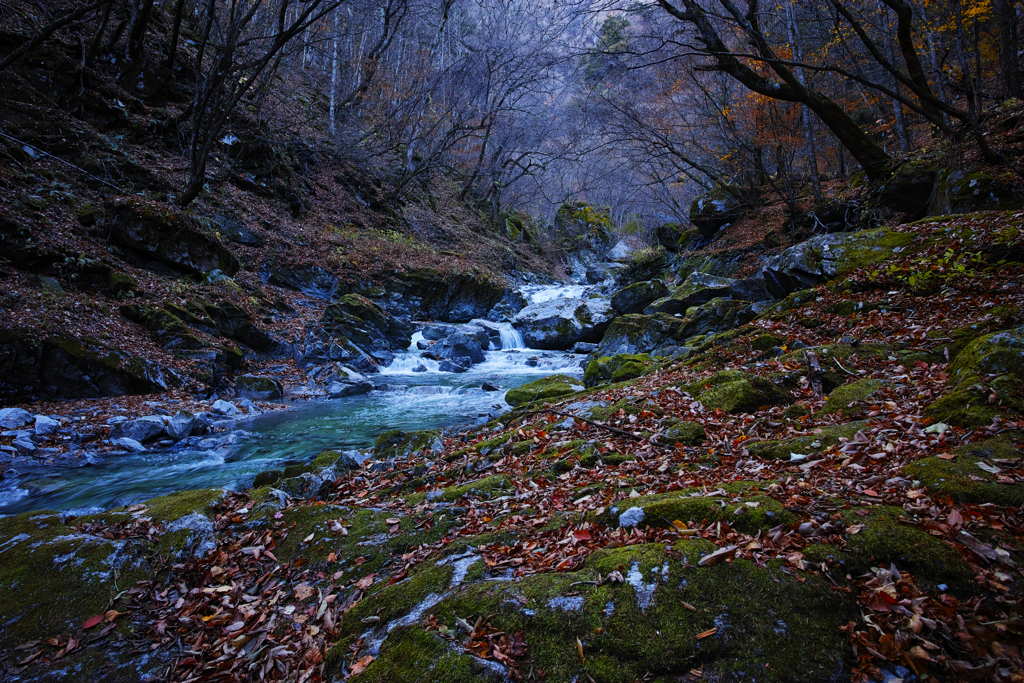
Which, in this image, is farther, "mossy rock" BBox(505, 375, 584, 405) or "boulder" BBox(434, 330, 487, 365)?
"boulder" BBox(434, 330, 487, 365)

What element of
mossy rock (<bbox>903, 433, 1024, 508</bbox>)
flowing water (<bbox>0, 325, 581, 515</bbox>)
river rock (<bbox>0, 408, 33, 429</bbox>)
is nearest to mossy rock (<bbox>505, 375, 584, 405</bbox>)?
flowing water (<bbox>0, 325, 581, 515</bbox>)

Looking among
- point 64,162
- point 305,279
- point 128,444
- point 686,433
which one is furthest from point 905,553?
point 305,279

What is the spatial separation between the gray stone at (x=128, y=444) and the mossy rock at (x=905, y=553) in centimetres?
976

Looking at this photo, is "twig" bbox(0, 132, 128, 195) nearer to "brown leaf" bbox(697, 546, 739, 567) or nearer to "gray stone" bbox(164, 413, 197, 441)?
"gray stone" bbox(164, 413, 197, 441)

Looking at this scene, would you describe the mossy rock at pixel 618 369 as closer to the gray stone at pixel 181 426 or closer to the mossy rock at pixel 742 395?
the mossy rock at pixel 742 395

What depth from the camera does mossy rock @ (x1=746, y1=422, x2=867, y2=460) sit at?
3.76 meters

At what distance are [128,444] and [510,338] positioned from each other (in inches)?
528

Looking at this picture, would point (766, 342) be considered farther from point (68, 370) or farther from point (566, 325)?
point (68, 370)

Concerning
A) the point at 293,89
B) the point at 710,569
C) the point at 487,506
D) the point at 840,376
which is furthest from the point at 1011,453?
the point at 293,89

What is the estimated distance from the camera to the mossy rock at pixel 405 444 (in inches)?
265

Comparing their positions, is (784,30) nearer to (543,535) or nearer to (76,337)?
(543,535)

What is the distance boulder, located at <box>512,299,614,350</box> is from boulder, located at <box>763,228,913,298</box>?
27.6ft

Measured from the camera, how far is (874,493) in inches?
108

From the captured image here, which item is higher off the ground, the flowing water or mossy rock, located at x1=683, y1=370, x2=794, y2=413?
mossy rock, located at x1=683, y1=370, x2=794, y2=413
